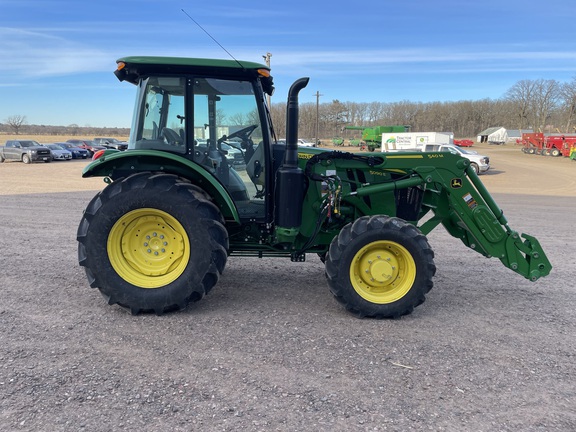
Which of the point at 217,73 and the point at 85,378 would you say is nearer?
the point at 85,378

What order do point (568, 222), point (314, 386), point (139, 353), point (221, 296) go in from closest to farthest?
point (314, 386) < point (139, 353) < point (221, 296) < point (568, 222)

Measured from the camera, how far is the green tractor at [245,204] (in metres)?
4.44

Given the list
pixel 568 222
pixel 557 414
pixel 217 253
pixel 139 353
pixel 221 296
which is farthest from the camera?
pixel 568 222

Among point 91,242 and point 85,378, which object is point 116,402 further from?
point 91,242

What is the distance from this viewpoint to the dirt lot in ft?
9.73

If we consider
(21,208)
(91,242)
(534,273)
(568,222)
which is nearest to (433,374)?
(534,273)

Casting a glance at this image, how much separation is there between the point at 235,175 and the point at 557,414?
11.4 feet

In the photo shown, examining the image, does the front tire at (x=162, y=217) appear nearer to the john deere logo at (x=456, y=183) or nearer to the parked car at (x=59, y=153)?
the john deere logo at (x=456, y=183)

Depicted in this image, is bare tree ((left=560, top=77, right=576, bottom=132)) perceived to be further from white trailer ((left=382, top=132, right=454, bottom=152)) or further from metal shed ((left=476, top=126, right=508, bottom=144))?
white trailer ((left=382, top=132, right=454, bottom=152))

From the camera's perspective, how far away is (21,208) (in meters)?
11.3

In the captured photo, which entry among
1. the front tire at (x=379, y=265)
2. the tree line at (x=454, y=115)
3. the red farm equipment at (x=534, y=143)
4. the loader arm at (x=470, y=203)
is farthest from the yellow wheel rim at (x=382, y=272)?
the tree line at (x=454, y=115)

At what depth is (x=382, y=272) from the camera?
453 centimetres

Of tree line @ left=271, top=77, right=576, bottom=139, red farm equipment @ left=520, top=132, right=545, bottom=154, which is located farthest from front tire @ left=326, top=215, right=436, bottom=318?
tree line @ left=271, top=77, right=576, bottom=139

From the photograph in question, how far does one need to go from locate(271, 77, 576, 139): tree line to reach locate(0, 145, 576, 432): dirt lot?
82.7m
